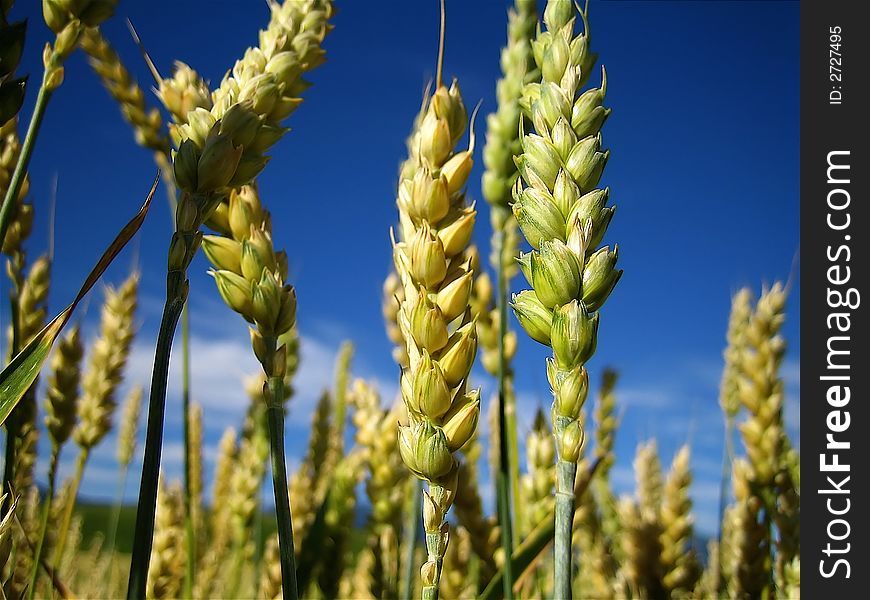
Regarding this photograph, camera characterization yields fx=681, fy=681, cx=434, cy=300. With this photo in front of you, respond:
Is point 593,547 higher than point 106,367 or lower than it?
lower

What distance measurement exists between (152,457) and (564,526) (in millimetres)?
366

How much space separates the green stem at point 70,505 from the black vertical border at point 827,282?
62.6 inches

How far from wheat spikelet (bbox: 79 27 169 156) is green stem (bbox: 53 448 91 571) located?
0.83m

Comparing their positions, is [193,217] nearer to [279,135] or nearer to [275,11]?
[279,135]

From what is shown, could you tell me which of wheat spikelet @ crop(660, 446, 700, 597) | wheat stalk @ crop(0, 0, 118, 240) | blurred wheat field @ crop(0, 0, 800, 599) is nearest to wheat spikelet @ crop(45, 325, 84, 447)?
blurred wheat field @ crop(0, 0, 800, 599)

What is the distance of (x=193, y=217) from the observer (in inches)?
28.4

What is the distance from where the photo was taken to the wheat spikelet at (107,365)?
2.02 meters

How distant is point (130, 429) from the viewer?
4.04 m

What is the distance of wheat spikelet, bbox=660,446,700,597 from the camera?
2047 mm

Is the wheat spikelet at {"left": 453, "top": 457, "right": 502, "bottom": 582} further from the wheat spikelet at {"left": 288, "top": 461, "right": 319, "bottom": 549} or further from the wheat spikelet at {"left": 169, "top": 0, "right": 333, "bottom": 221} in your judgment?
the wheat spikelet at {"left": 169, "top": 0, "right": 333, "bottom": 221}

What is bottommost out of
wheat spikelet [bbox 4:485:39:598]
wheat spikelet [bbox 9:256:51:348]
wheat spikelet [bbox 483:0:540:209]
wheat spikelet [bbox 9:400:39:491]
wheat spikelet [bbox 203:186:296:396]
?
wheat spikelet [bbox 4:485:39:598]

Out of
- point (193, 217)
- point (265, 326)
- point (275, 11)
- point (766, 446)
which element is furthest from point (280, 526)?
point (766, 446)

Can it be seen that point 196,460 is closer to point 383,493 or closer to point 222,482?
point 222,482

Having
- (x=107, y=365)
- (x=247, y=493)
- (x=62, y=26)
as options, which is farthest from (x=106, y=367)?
(x=62, y=26)
